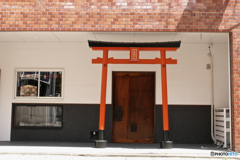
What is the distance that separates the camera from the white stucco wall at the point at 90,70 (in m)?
10.8

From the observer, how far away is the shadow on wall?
8.91m

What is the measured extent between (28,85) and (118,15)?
4.38 m

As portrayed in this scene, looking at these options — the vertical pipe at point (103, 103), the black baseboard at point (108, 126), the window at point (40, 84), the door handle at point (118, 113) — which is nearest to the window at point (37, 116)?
the black baseboard at point (108, 126)

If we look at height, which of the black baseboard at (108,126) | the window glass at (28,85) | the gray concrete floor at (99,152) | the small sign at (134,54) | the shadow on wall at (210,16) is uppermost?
the shadow on wall at (210,16)

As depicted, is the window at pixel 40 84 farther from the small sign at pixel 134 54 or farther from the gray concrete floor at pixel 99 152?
the small sign at pixel 134 54

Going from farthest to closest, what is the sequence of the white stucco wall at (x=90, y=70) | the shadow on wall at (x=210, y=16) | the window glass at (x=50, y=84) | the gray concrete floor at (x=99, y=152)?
the window glass at (x=50, y=84) < the white stucco wall at (x=90, y=70) < the shadow on wall at (x=210, y=16) < the gray concrete floor at (x=99, y=152)

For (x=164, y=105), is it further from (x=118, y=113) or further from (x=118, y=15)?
(x=118, y=15)

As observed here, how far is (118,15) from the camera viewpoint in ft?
29.7

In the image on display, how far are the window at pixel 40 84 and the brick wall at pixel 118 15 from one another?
2371 millimetres

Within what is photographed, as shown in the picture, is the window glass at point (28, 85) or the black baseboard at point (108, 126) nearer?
the black baseboard at point (108, 126)


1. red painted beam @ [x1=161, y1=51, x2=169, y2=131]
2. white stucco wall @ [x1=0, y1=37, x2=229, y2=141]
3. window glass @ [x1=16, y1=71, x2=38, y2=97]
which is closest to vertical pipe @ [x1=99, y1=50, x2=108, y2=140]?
white stucco wall @ [x1=0, y1=37, x2=229, y2=141]

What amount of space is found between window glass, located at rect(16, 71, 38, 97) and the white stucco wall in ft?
0.84

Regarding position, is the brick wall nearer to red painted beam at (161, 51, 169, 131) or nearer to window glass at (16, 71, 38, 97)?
red painted beam at (161, 51, 169, 131)

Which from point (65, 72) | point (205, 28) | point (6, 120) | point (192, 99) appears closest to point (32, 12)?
point (65, 72)
